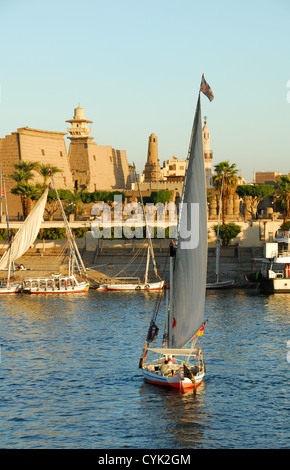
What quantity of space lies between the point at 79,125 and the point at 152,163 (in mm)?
21154

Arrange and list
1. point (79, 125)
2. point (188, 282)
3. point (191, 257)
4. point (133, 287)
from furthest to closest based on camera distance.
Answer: point (79, 125) → point (133, 287) → point (188, 282) → point (191, 257)

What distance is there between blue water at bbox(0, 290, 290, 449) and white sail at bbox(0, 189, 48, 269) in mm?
15615

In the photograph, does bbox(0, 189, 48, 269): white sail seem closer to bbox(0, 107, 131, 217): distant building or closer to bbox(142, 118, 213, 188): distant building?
bbox(0, 107, 131, 217): distant building

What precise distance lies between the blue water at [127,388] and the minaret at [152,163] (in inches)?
4088

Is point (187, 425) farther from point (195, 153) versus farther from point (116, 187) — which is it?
point (116, 187)

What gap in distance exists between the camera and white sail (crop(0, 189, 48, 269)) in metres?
79.8

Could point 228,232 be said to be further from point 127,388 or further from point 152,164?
point 152,164

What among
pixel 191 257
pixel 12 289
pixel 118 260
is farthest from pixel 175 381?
pixel 118 260

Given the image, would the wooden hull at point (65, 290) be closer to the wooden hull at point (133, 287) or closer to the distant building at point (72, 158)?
the wooden hull at point (133, 287)

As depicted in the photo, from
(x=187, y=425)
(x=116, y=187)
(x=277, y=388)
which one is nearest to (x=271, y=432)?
(x=187, y=425)

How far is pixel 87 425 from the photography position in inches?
1390

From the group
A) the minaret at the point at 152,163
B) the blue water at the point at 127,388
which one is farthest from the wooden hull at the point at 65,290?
the minaret at the point at 152,163

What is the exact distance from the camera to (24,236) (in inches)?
3174
